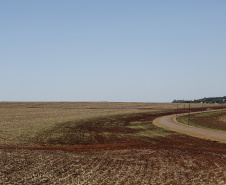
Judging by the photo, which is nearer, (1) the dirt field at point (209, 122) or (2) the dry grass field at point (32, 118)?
(2) the dry grass field at point (32, 118)

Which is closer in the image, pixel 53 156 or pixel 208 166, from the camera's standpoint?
pixel 208 166

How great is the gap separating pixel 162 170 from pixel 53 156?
7924 mm

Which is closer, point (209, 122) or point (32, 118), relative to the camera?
point (209, 122)

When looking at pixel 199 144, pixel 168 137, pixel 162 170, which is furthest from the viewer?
pixel 168 137

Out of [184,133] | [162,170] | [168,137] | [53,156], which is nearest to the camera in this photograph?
[162,170]

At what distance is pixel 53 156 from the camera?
1759 cm

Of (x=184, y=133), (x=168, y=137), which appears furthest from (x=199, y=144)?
(x=184, y=133)

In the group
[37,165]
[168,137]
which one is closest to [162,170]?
[37,165]

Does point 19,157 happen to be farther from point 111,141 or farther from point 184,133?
point 184,133

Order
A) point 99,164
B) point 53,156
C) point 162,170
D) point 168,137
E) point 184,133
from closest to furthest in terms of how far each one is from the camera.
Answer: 1. point 162,170
2. point 99,164
3. point 53,156
4. point 168,137
5. point 184,133

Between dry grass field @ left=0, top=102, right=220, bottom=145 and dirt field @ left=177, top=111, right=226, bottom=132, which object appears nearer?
dry grass field @ left=0, top=102, right=220, bottom=145

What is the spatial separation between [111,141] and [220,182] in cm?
1479

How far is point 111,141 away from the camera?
26.1 metres

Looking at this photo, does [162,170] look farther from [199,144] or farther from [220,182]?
[199,144]
